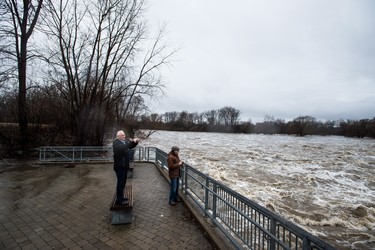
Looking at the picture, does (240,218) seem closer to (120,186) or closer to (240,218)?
(240,218)

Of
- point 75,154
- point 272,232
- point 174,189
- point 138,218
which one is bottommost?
point 138,218

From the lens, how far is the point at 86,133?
59.5 ft

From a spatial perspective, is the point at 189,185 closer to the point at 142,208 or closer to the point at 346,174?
the point at 142,208

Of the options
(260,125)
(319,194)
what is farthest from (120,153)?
(260,125)

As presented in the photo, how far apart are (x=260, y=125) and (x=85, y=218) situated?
118 meters

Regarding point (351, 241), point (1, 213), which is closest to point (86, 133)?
point (1, 213)

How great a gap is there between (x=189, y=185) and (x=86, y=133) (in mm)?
13983

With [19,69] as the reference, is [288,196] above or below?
below

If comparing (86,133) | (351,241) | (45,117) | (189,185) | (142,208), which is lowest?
(351,241)

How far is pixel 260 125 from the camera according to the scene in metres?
117

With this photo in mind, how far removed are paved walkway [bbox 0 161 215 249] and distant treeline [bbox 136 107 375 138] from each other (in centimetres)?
7545

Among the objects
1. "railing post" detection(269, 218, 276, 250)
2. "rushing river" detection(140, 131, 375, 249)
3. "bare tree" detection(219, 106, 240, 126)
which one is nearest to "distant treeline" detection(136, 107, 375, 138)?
"bare tree" detection(219, 106, 240, 126)

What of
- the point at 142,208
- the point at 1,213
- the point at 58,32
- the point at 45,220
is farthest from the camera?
the point at 58,32

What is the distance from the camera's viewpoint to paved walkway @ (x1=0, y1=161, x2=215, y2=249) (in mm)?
4328
